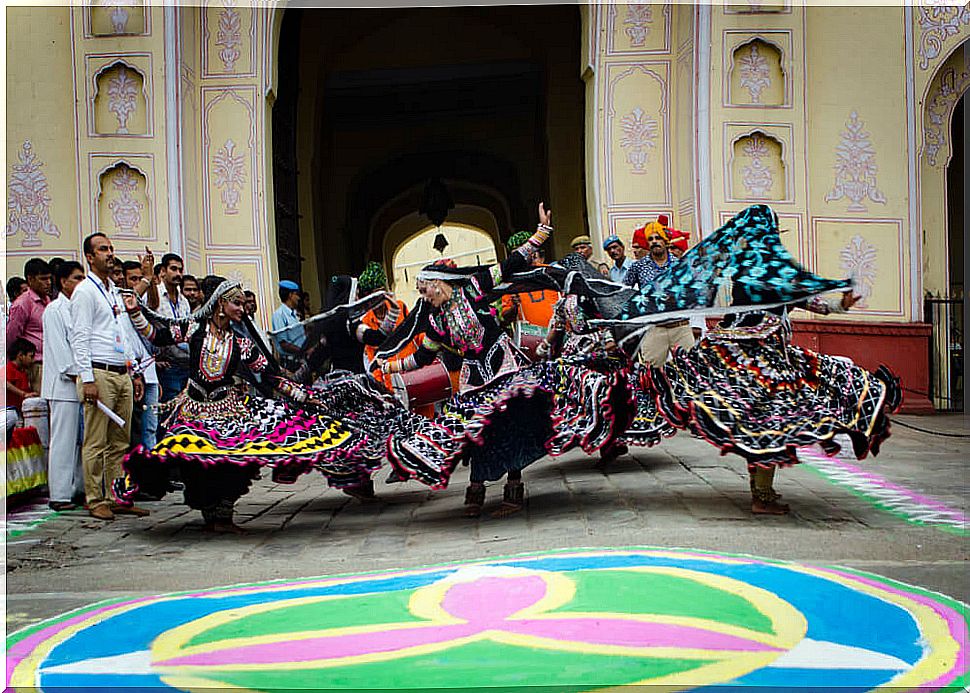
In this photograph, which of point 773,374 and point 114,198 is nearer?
point 773,374

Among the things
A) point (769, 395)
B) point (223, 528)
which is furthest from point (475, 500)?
point (769, 395)

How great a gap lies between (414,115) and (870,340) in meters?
9.03

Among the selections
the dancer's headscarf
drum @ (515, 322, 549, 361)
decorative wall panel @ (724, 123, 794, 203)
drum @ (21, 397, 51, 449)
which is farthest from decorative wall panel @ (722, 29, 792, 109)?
drum @ (21, 397, 51, 449)

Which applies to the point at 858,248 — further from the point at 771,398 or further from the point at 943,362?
the point at 771,398

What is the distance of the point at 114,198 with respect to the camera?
347 inches

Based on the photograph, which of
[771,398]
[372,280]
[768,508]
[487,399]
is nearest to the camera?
[771,398]

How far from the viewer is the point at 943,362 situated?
10102mm

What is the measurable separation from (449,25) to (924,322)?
8141mm

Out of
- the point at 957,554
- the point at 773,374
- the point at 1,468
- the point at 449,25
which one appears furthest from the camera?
the point at 449,25

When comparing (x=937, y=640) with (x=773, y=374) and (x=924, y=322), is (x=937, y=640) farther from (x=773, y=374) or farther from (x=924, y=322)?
(x=924, y=322)

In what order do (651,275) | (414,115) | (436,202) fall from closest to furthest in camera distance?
1. (651,275)
2. (436,202)
3. (414,115)

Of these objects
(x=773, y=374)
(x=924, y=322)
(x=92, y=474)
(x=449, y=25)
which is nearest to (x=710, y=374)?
(x=773, y=374)

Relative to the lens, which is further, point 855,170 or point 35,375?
point 855,170

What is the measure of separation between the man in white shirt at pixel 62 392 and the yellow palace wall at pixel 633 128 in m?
2.47
